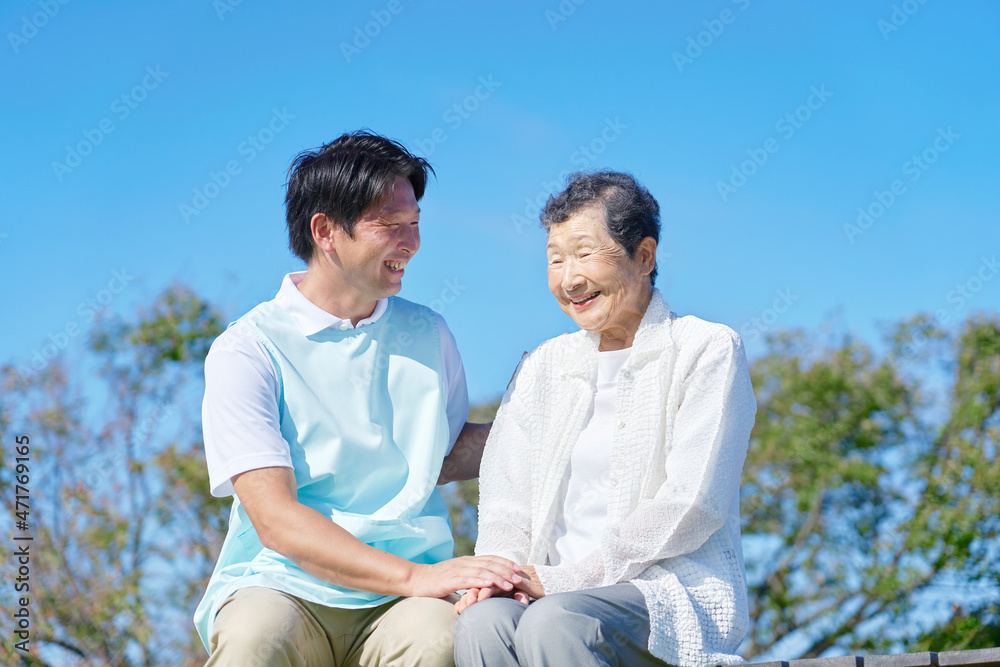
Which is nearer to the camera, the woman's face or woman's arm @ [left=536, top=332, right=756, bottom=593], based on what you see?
woman's arm @ [left=536, top=332, right=756, bottom=593]

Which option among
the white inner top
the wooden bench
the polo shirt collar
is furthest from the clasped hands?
the polo shirt collar

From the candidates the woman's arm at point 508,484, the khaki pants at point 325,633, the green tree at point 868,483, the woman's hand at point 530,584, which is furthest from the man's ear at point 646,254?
the green tree at point 868,483

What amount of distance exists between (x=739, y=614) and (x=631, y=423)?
21.5 inches

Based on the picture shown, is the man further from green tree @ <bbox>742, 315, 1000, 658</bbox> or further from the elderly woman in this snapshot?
green tree @ <bbox>742, 315, 1000, 658</bbox>

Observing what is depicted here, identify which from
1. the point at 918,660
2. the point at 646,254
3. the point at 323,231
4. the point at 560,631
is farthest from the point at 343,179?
the point at 918,660

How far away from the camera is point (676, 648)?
2.13 meters

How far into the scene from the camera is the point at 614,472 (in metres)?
2.46

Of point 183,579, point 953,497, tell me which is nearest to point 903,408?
point 953,497

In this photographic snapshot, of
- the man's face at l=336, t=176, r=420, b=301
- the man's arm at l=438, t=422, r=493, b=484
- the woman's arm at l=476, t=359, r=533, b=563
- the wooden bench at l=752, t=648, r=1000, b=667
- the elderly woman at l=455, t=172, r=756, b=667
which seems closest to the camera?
the wooden bench at l=752, t=648, r=1000, b=667

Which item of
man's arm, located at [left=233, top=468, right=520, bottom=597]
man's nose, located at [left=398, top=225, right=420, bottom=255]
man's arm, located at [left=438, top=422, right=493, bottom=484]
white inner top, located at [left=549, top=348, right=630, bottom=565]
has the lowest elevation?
man's arm, located at [left=233, top=468, right=520, bottom=597]

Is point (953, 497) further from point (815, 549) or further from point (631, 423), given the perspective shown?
point (631, 423)

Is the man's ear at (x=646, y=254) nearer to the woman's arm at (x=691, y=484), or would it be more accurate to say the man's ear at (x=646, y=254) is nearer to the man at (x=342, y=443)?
the woman's arm at (x=691, y=484)

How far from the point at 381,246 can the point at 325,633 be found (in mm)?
1077

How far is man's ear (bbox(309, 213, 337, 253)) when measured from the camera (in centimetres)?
283
